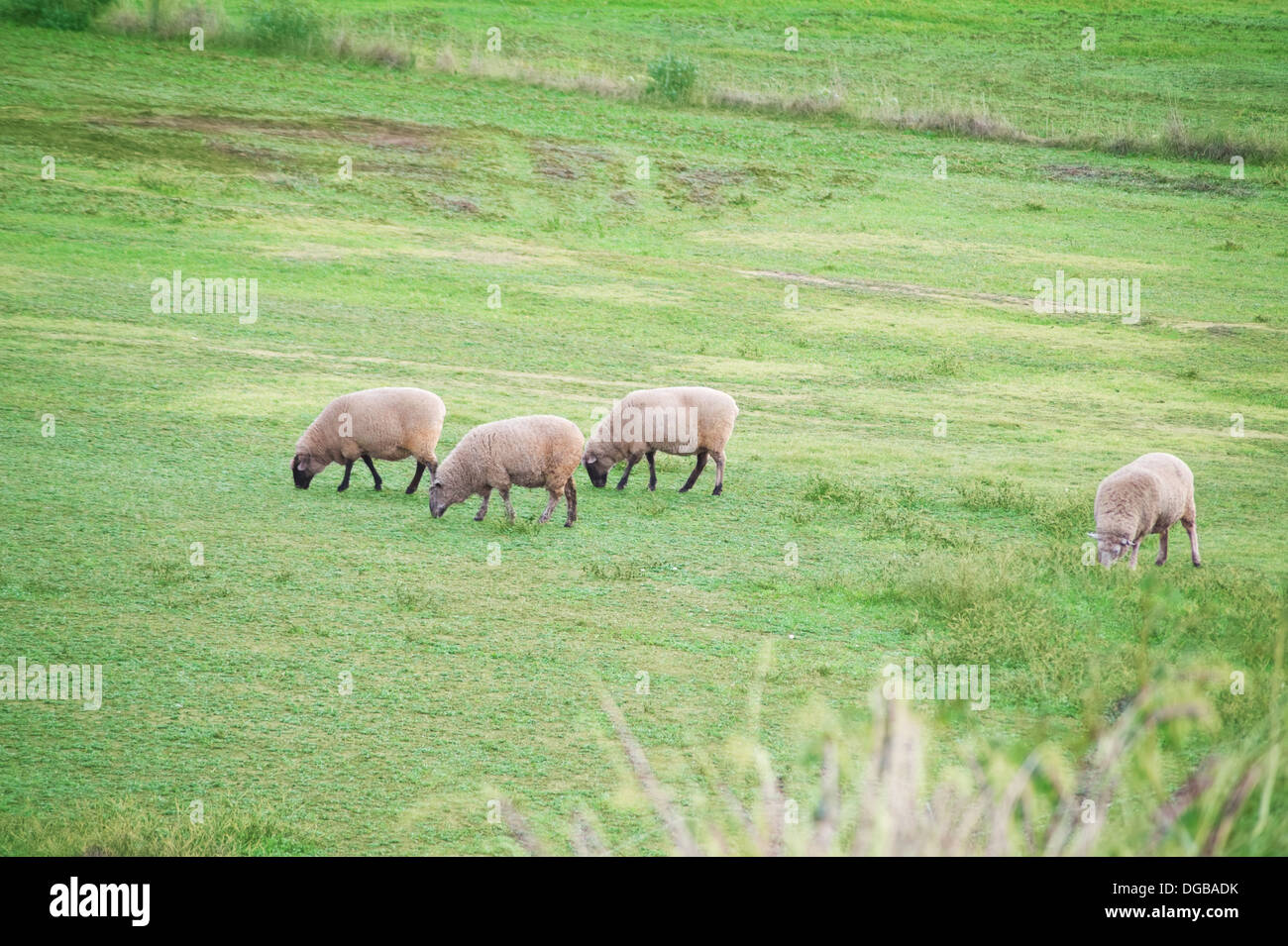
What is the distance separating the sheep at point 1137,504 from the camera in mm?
11156

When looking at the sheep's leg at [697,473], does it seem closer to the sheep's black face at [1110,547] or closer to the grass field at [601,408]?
the grass field at [601,408]

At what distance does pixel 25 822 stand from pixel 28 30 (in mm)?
36743

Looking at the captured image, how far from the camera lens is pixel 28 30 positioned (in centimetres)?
3694

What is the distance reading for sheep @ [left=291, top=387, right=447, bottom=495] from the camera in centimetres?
1341

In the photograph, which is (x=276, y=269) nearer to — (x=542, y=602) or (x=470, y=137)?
(x=470, y=137)

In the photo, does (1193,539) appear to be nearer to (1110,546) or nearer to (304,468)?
(1110,546)

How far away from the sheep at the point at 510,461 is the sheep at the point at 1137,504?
4.98 meters

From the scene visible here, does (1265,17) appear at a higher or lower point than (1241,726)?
higher

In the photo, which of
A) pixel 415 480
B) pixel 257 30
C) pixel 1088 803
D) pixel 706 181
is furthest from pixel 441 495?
pixel 257 30

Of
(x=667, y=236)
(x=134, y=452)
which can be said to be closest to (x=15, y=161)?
(x=667, y=236)

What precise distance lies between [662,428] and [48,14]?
3251 cm

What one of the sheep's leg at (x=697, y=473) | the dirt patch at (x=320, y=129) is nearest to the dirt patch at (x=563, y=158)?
the dirt patch at (x=320, y=129)

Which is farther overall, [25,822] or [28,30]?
[28,30]
